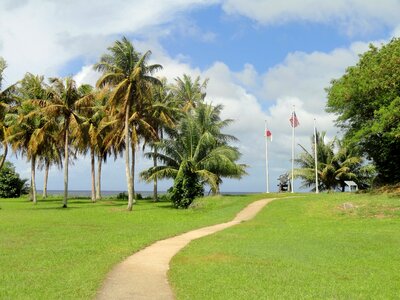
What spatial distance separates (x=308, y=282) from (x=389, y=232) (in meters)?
10.1

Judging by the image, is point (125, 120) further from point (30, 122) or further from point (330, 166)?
point (330, 166)

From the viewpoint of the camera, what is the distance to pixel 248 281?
9766 mm

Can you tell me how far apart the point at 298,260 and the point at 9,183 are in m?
55.0

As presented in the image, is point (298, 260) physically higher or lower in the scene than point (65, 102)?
lower

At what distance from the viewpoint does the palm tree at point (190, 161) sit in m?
33.6

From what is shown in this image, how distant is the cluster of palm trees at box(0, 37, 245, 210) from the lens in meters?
32.2

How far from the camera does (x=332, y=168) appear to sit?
146 ft

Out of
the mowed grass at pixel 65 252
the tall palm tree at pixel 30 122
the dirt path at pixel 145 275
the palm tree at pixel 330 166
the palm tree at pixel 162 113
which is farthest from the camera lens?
the palm tree at pixel 330 166

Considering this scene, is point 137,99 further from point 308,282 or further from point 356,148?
point 308,282

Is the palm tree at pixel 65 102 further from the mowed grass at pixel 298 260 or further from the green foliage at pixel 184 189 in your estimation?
the mowed grass at pixel 298 260

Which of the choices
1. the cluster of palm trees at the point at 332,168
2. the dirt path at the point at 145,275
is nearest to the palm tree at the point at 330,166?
the cluster of palm trees at the point at 332,168

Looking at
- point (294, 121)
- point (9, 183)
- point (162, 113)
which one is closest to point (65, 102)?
point (162, 113)

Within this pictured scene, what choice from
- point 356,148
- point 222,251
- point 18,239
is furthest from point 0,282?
point 356,148

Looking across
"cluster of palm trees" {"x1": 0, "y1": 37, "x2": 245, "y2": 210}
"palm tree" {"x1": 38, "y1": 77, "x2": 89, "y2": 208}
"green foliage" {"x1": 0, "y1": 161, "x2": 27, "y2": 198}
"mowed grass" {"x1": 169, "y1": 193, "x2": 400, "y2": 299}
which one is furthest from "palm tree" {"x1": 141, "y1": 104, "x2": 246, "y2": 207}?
"green foliage" {"x1": 0, "y1": 161, "x2": 27, "y2": 198}
